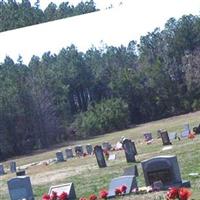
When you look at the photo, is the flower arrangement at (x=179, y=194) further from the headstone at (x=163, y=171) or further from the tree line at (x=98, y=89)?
the tree line at (x=98, y=89)

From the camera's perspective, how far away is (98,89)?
7412 cm

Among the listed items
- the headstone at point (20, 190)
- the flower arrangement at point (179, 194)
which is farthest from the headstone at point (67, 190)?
the flower arrangement at point (179, 194)

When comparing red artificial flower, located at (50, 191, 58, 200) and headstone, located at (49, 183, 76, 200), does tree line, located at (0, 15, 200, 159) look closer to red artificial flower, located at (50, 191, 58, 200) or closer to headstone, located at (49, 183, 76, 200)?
headstone, located at (49, 183, 76, 200)

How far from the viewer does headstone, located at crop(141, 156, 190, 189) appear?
1409 cm

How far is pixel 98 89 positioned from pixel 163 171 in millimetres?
59874

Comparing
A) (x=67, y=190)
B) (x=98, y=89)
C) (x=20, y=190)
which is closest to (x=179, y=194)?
(x=67, y=190)

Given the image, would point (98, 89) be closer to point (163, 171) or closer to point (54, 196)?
point (163, 171)

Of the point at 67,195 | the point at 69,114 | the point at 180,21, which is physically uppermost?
the point at 180,21

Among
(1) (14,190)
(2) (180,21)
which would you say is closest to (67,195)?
(1) (14,190)

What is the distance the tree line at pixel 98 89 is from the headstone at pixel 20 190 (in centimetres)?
3729

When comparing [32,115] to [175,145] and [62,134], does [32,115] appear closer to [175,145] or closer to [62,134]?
[62,134]

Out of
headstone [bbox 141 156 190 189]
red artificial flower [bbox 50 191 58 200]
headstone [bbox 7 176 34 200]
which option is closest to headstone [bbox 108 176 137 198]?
headstone [bbox 141 156 190 189]

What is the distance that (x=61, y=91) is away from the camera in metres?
65.4

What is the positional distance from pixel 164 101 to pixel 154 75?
9.40 ft
